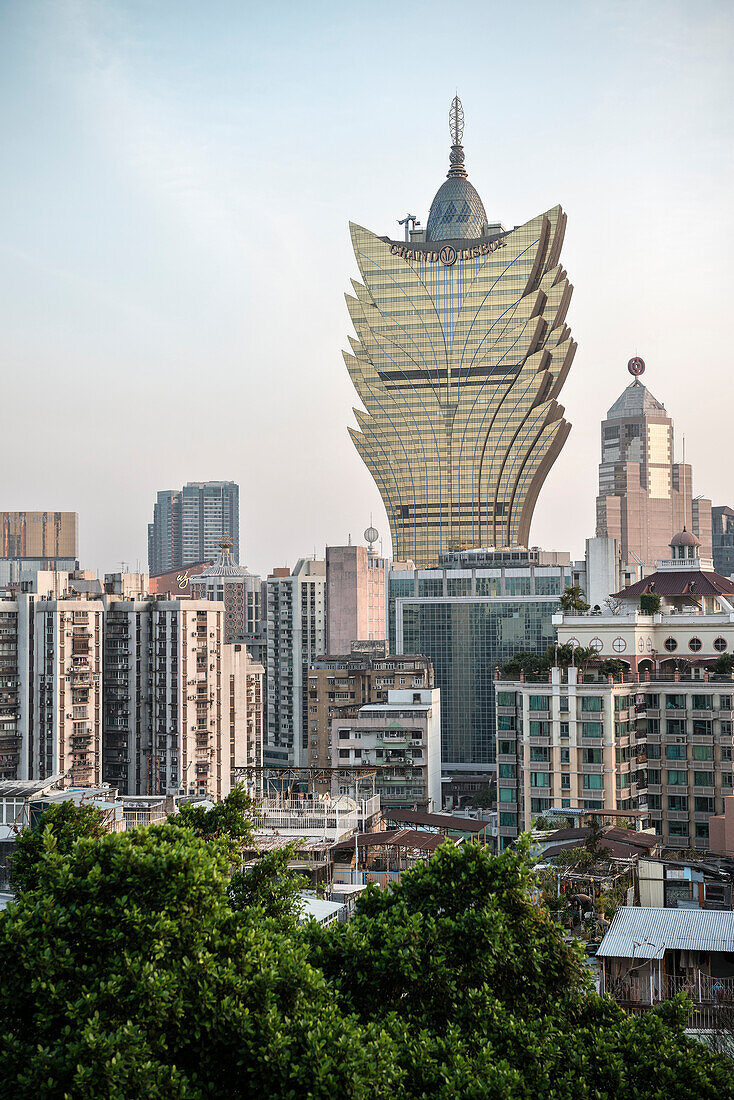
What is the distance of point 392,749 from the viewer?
79062 mm

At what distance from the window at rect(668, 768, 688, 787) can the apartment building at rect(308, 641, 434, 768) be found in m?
39.8

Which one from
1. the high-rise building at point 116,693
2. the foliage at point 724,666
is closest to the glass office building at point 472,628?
the high-rise building at point 116,693

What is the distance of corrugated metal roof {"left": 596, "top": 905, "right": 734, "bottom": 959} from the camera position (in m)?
23.9

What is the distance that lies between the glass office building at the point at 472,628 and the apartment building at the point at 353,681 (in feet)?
88.8

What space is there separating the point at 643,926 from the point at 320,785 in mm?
62315

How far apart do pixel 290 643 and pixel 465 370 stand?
5782 centimetres

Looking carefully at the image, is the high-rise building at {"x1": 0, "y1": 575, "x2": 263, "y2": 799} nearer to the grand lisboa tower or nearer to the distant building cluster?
the distant building cluster

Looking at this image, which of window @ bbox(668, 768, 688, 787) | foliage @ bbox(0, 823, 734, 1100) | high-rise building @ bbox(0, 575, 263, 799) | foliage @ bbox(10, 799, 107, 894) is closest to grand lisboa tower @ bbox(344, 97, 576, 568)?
high-rise building @ bbox(0, 575, 263, 799)

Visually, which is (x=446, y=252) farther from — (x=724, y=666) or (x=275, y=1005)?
(x=275, y=1005)

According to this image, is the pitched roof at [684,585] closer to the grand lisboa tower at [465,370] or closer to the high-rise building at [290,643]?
the high-rise building at [290,643]

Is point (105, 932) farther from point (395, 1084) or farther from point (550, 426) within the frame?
point (550, 426)

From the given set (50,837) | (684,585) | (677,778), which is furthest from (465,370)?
(50,837)

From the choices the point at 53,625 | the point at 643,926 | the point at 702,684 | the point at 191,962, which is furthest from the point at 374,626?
the point at 191,962

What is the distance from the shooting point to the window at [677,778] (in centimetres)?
5888
